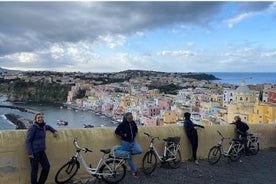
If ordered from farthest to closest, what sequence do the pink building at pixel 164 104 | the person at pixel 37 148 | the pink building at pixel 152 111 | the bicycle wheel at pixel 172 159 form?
1. the pink building at pixel 164 104
2. the pink building at pixel 152 111
3. the bicycle wheel at pixel 172 159
4. the person at pixel 37 148

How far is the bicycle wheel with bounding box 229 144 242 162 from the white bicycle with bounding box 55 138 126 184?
3.17m

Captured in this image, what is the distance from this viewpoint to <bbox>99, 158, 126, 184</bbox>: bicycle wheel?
245 inches

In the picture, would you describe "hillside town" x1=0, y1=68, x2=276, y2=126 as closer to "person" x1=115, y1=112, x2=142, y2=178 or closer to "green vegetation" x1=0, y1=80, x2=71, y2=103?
"green vegetation" x1=0, y1=80, x2=71, y2=103

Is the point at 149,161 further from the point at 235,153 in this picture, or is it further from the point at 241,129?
the point at 241,129

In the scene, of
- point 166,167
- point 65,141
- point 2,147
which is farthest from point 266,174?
point 2,147

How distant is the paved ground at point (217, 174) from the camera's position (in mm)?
6801

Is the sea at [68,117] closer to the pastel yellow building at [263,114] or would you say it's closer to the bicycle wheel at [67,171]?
the pastel yellow building at [263,114]

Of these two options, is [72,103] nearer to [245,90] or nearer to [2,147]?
[245,90]

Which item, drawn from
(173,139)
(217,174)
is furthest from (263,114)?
(173,139)

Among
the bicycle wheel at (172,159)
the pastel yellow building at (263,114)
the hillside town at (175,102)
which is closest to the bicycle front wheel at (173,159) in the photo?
the bicycle wheel at (172,159)

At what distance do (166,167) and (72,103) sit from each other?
12209cm

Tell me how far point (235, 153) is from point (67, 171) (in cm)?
408

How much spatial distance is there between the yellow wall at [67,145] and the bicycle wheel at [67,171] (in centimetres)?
17

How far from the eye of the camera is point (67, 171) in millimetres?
6203
